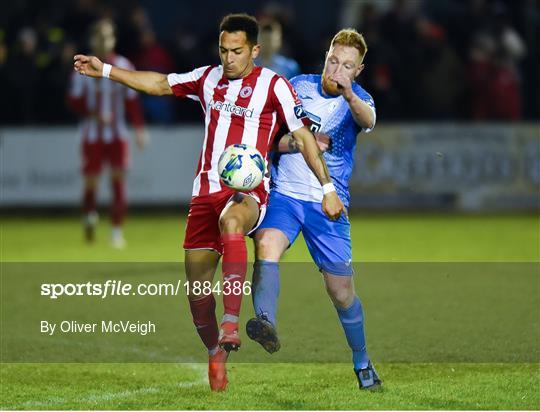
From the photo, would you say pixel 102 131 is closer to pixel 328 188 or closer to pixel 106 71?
pixel 106 71

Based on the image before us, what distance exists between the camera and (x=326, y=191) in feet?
21.0

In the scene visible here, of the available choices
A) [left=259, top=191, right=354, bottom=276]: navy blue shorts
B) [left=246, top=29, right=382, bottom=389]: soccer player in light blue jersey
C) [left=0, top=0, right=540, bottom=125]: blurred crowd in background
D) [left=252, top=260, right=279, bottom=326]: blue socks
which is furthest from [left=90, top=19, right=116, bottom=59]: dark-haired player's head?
[left=252, top=260, right=279, bottom=326]: blue socks

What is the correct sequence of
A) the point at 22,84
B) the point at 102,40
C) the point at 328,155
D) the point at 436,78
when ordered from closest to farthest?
the point at 328,155 → the point at 102,40 → the point at 22,84 → the point at 436,78

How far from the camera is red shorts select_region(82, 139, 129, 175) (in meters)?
14.7

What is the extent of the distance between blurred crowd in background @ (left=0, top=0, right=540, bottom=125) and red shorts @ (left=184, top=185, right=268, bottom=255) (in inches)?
415

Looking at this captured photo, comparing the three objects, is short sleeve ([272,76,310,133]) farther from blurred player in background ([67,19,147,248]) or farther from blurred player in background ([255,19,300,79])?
blurred player in background ([67,19,147,248])

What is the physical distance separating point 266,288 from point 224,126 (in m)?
0.93

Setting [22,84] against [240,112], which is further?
[22,84]

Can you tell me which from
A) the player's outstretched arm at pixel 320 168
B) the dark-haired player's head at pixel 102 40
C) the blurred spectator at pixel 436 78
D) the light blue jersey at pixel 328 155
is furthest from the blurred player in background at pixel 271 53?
the blurred spectator at pixel 436 78

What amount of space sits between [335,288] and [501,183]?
38.7 ft

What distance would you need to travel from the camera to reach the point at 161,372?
282 inches

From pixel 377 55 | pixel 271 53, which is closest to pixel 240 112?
pixel 271 53

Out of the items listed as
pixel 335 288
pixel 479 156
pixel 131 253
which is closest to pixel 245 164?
pixel 335 288

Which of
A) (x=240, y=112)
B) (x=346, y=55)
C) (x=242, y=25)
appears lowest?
(x=240, y=112)
